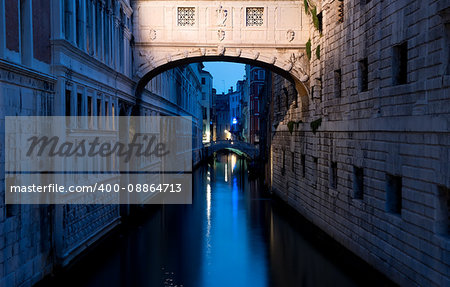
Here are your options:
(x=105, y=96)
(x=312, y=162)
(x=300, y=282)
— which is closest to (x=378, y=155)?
(x=300, y=282)

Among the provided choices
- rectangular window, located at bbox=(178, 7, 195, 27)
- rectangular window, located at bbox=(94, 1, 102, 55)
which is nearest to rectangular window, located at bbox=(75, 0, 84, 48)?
rectangular window, located at bbox=(94, 1, 102, 55)

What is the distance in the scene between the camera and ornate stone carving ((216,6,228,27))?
718 inches

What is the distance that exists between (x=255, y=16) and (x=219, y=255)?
10.2 meters

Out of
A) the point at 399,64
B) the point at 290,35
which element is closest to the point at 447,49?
the point at 399,64

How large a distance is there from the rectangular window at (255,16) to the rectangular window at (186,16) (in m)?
2.32

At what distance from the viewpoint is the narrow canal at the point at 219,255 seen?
11141 millimetres

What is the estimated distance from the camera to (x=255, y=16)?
18.6m

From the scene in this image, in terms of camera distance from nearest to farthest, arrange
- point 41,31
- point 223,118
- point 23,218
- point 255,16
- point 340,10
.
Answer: point 23,218, point 41,31, point 340,10, point 255,16, point 223,118

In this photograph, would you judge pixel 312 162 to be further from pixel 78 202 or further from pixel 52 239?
pixel 52 239

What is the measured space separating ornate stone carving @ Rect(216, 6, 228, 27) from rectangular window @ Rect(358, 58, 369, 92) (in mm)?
Answer: 7406

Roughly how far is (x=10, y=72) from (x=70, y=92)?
3.26 m

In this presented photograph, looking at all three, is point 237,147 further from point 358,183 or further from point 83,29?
point 83,29

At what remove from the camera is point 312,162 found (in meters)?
17.3

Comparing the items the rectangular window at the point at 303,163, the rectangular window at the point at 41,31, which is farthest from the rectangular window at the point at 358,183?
the rectangular window at the point at 41,31
